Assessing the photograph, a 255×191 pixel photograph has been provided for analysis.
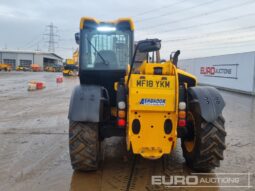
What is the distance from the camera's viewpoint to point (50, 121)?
32.2 ft

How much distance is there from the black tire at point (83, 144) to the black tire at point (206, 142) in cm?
161

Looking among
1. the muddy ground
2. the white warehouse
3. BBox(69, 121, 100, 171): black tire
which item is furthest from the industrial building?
BBox(69, 121, 100, 171): black tire

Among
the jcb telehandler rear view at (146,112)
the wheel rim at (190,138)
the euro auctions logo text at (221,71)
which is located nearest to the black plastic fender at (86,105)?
the jcb telehandler rear view at (146,112)

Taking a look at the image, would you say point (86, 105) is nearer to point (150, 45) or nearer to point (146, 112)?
point (146, 112)

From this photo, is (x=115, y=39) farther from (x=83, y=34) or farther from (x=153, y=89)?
(x=153, y=89)

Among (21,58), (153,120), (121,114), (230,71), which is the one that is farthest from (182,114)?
(21,58)

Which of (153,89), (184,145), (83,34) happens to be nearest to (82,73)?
(83,34)

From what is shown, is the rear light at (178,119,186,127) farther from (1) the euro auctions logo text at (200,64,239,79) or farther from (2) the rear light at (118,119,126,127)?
(1) the euro auctions logo text at (200,64,239,79)

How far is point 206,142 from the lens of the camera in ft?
16.2

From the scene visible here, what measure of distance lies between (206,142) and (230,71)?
1760cm

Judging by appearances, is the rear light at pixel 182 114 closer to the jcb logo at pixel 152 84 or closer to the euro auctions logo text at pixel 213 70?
the jcb logo at pixel 152 84

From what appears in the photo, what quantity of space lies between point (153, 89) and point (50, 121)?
5.97 meters

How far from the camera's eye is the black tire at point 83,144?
16.4 feet

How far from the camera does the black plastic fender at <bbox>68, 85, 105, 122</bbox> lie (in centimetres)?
488
